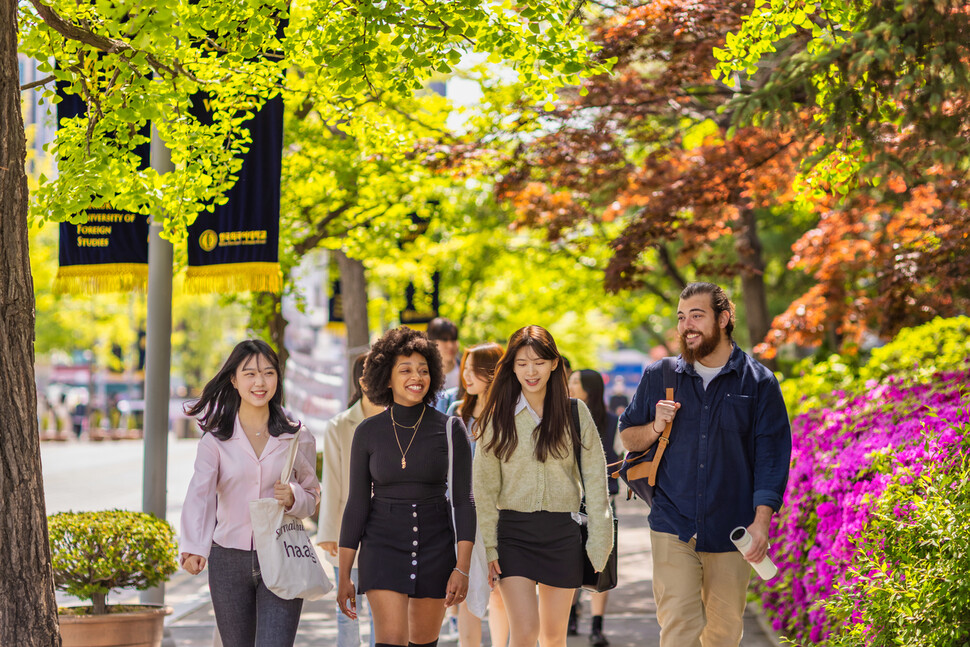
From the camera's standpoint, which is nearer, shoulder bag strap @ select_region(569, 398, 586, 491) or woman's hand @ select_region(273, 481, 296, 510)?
woman's hand @ select_region(273, 481, 296, 510)

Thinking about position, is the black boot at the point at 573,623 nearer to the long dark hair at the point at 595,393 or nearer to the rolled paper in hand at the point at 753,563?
the long dark hair at the point at 595,393

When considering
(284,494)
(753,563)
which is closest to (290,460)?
(284,494)

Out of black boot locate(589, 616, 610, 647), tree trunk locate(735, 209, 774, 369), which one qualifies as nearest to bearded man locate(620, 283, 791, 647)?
black boot locate(589, 616, 610, 647)

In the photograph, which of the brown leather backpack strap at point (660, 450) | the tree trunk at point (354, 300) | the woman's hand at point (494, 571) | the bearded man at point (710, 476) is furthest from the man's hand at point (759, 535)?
the tree trunk at point (354, 300)

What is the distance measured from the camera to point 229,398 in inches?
210

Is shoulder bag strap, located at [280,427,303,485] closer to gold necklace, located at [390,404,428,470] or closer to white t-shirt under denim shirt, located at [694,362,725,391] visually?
gold necklace, located at [390,404,428,470]

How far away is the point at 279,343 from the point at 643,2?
5547 mm

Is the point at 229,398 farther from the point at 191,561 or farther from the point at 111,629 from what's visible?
the point at 111,629

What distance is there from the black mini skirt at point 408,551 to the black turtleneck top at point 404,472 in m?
0.06

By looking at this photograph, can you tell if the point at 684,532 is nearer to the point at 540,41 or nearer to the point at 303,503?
the point at 303,503

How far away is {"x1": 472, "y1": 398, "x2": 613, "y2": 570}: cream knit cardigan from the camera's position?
527 cm

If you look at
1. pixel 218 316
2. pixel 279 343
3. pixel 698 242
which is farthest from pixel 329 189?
pixel 218 316

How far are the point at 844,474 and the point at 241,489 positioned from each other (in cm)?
357

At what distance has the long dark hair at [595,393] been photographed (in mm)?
8359
